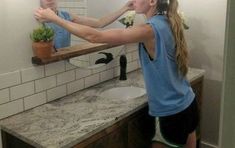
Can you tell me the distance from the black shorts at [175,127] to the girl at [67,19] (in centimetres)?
68

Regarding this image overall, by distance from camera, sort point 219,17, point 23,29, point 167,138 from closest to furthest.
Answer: point 23,29, point 167,138, point 219,17

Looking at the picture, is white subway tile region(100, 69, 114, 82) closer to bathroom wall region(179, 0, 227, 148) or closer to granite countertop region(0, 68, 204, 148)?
granite countertop region(0, 68, 204, 148)

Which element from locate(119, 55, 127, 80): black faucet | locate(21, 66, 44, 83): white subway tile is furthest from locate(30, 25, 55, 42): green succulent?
locate(119, 55, 127, 80): black faucet

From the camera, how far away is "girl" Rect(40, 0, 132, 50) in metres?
1.62

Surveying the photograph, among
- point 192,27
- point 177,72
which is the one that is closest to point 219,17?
point 192,27

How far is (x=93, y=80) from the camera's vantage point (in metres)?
2.02

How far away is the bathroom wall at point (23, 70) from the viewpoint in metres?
1.45

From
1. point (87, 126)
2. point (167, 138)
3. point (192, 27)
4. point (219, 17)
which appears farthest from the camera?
point (192, 27)

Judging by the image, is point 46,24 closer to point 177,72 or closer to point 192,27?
point 177,72

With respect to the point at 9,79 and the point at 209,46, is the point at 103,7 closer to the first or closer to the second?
the point at 9,79

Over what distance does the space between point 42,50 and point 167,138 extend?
2.63ft

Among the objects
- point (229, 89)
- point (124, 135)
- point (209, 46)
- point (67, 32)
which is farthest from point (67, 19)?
point (229, 89)

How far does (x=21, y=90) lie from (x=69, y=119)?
293 millimetres

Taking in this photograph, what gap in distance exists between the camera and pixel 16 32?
149 centimetres
